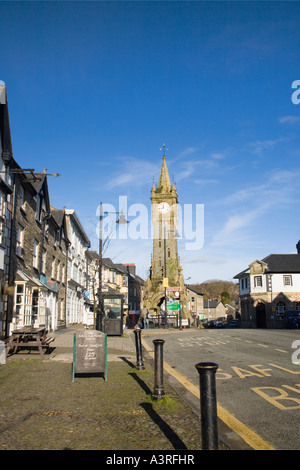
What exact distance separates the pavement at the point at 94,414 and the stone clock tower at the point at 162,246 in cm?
5643

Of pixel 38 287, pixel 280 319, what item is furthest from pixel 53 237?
pixel 280 319

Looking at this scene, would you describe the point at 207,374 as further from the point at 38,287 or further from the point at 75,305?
the point at 75,305

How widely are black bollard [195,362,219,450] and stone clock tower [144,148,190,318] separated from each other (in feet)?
201

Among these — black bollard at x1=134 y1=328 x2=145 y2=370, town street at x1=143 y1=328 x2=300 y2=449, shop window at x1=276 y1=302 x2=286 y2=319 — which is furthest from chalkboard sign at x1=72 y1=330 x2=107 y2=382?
shop window at x1=276 y1=302 x2=286 y2=319

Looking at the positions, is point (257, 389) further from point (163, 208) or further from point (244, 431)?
point (163, 208)

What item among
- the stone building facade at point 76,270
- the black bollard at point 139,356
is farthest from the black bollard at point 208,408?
the stone building facade at point 76,270

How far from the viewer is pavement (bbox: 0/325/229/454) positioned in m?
4.88

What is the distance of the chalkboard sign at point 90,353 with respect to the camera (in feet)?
30.6

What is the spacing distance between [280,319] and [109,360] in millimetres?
46048

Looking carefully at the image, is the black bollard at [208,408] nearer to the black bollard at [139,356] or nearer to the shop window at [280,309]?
the black bollard at [139,356]

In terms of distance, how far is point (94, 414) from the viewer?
6.24m

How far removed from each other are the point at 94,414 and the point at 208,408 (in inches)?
112

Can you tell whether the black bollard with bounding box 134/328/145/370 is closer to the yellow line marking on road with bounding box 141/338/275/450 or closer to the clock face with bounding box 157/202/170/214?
the yellow line marking on road with bounding box 141/338/275/450
